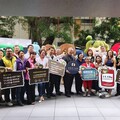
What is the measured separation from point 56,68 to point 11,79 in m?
1.81

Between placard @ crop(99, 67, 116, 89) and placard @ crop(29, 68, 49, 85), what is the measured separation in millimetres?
1917

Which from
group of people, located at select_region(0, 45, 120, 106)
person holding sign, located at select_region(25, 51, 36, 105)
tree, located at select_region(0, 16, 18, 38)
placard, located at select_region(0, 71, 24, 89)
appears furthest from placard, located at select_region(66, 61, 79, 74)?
tree, located at select_region(0, 16, 18, 38)

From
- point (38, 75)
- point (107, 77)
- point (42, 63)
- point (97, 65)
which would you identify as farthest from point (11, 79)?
point (107, 77)

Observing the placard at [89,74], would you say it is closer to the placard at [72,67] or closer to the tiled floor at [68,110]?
the placard at [72,67]

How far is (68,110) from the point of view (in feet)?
25.3

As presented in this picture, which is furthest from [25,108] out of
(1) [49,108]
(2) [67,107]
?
(2) [67,107]

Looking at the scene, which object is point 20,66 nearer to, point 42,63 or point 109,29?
point 42,63

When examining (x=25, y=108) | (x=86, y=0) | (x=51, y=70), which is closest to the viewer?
(x=86, y=0)

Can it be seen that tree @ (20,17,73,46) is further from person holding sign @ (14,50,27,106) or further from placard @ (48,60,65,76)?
person holding sign @ (14,50,27,106)

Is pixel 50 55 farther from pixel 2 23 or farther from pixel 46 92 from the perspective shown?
pixel 2 23

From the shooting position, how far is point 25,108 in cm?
796

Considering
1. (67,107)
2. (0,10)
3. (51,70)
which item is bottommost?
(67,107)

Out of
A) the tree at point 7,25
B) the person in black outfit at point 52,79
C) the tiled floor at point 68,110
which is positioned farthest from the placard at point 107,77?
the tree at point 7,25

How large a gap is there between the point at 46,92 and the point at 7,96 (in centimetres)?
172
